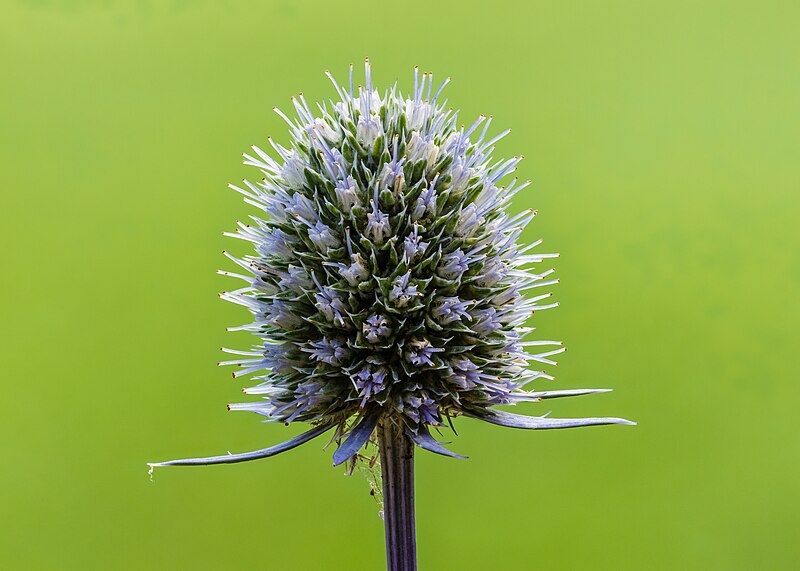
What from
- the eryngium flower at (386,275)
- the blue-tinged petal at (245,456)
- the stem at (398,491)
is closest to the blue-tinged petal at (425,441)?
the eryngium flower at (386,275)

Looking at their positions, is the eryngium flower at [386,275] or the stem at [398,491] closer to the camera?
the eryngium flower at [386,275]

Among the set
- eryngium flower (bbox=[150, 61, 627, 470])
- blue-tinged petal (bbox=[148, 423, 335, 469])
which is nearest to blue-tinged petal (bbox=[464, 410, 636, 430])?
eryngium flower (bbox=[150, 61, 627, 470])

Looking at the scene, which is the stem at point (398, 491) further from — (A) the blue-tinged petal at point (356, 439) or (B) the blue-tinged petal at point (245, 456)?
(B) the blue-tinged petal at point (245, 456)

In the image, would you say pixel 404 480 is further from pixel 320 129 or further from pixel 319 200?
pixel 320 129

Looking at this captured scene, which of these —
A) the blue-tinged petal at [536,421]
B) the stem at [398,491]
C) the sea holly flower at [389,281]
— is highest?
the sea holly flower at [389,281]

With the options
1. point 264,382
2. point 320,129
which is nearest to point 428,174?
point 320,129

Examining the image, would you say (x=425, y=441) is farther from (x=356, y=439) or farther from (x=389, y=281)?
(x=389, y=281)

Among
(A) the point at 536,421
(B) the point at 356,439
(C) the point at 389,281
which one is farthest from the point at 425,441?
(C) the point at 389,281
